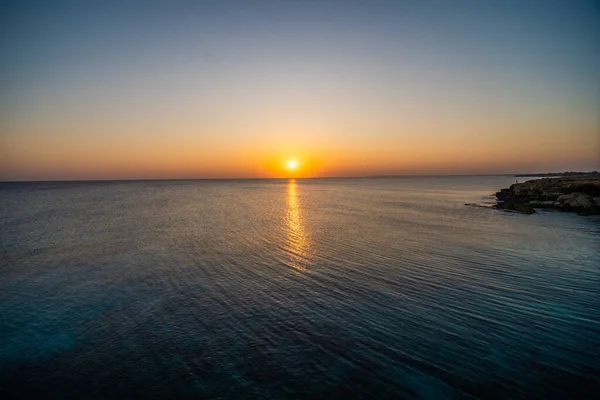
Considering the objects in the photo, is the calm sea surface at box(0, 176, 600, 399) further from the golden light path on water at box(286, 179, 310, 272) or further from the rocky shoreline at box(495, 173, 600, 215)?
the rocky shoreline at box(495, 173, 600, 215)

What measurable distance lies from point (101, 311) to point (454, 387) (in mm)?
16057

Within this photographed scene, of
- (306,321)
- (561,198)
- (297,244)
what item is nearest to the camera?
(306,321)

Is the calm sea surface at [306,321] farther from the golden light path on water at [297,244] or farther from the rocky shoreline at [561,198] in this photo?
the rocky shoreline at [561,198]

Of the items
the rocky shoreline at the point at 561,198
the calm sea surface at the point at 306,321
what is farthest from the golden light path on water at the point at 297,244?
the rocky shoreline at the point at 561,198

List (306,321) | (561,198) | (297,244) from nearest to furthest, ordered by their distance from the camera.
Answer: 1. (306,321)
2. (297,244)
3. (561,198)

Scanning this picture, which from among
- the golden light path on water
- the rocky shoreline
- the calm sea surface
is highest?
the rocky shoreline

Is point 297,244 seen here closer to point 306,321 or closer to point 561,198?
point 306,321

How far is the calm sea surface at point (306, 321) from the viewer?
975 centimetres

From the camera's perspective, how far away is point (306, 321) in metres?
13.7

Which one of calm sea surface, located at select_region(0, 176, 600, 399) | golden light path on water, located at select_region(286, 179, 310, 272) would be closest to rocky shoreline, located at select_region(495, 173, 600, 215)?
calm sea surface, located at select_region(0, 176, 600, 399)

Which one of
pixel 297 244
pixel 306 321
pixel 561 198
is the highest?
pixel 561 198

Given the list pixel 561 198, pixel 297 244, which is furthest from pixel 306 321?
pixel 561 198

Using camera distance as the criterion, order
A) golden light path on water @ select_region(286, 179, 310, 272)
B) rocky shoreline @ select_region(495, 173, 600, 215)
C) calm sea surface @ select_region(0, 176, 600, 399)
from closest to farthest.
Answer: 1. calm sea surface @ select_region(0, 176, 600, 399)
2. golden light path on water @ select_region(286, 179, 310, 272)
3. rocky shoreline @ select_region(495, 173, 600, 215)

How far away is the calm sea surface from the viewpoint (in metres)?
9.75
